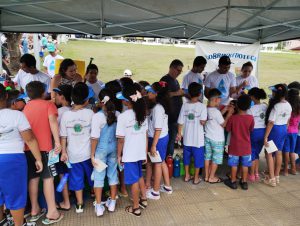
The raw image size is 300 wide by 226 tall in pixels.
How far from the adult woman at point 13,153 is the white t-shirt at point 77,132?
0.42 meters

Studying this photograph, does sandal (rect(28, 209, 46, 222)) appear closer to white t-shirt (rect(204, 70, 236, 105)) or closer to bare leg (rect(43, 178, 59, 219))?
bare leg (rect(43, 178, 59, 219))

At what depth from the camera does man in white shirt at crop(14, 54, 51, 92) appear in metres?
3.82

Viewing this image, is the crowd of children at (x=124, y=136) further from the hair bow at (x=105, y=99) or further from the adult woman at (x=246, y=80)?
the adult woman at (x=246, y=80)

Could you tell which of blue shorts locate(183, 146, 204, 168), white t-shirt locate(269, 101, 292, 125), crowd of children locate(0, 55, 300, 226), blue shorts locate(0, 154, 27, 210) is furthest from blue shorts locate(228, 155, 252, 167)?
blue shorts locate(0, 154, 27, 210)

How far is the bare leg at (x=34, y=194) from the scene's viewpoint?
2.88 metres

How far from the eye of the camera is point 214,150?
3.88 metres

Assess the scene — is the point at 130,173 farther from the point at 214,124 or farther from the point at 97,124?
the point at 214,124

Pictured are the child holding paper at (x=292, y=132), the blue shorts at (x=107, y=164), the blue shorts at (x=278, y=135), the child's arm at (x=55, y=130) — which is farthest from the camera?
the child holding paper at (x=292, y=132)

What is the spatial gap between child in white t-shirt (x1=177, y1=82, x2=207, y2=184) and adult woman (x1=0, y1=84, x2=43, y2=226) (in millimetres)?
2000

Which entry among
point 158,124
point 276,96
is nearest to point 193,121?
point 158,124

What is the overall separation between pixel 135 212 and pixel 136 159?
2.10ft

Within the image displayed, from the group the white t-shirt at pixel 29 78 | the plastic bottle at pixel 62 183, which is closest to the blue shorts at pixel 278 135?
the plastic bottle at pixel 62 183

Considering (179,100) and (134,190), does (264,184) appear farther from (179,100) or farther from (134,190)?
(134,190)

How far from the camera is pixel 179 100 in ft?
14.1
